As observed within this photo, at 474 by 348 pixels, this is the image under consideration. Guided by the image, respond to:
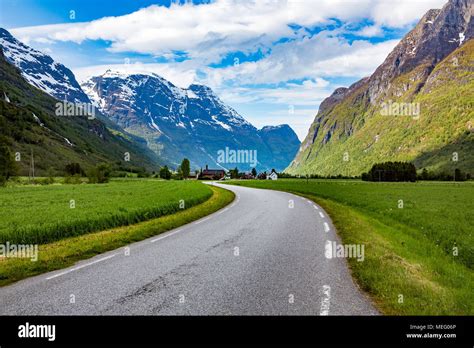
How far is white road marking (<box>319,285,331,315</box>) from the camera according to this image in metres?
6.69

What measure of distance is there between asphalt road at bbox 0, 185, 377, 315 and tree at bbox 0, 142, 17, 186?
5943cm

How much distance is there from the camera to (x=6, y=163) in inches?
2485

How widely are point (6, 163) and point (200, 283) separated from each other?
65.8 meters

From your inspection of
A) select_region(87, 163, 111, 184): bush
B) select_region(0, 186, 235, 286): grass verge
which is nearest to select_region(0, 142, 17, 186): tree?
select_region(87, 163, 111, 184): bush

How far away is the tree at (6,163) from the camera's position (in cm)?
6234

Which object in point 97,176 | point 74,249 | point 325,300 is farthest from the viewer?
point 97,176

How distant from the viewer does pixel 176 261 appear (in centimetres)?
1075

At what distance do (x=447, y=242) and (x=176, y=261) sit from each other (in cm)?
998

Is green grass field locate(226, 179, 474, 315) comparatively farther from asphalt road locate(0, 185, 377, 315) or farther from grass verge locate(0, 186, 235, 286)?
grass verge locate(0, 186, 235, 286)

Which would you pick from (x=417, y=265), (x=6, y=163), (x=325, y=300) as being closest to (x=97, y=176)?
(x=6, y=163)

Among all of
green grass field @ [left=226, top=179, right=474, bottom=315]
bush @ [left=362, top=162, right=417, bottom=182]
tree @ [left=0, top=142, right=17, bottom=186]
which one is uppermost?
tree @ [left=0, top=142, right=17, bottom=186]

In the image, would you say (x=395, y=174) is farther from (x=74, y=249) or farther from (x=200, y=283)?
(x=200, y=283)
